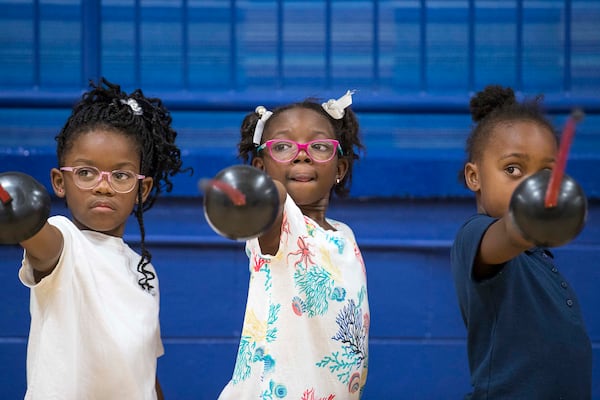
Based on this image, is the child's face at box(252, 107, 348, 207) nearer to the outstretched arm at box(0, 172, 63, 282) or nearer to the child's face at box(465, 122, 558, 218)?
the child's face at box(465, 122, 558, 218)

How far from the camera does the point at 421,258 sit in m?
3.47

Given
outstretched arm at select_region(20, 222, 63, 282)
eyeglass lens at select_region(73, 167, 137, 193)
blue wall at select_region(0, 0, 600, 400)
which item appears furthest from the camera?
blue wall at select_region(0, 0, 600, 400)

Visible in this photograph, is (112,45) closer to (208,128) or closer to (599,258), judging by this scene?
(208,128)

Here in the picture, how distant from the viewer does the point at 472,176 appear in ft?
8.58

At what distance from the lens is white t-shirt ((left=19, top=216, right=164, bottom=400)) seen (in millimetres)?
2404

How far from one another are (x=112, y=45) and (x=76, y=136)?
38.5 inches

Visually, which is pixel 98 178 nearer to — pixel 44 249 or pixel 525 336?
pixel 44 249

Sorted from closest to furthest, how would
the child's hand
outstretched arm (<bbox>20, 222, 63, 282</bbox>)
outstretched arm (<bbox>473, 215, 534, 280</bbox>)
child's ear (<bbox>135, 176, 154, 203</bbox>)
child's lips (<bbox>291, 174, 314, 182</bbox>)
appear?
the child's hand < outstretched arm (<bbox>473, 215, 534, 280</bbox>) < outstretched arm (<bbox>20, 222, 63, 282</bbox>) < child's lips (<bbox>291, 174, 314, 182</bbox>) < child's ear (<bbox>135, 176, 154, 203</bbox>)

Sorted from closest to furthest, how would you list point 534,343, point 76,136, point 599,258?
point 534,343
point 76,136
point 599,258

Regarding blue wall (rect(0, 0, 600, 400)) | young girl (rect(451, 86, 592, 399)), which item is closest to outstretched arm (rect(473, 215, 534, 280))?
young girl (rect(451, 86, 592, 399))

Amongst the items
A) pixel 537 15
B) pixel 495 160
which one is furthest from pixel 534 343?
pixel 537 15

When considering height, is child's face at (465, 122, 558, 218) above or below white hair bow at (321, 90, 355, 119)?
below

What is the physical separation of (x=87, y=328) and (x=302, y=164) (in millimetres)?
786

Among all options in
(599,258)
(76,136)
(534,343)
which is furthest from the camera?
(599,258)
